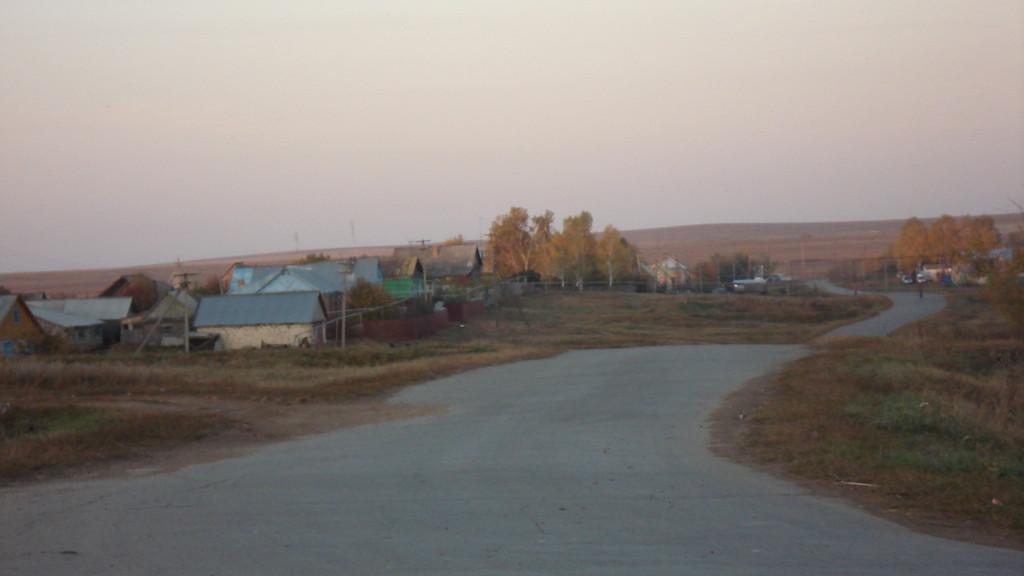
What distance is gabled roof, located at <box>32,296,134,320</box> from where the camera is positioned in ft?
186

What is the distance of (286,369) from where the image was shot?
31.2 meters

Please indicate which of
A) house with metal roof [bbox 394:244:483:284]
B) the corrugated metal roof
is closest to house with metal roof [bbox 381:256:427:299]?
house with metal roof [bbox 394:244:483:284]

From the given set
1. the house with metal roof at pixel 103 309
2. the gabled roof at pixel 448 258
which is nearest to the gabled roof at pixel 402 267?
the gabled roof at pixel 448 258

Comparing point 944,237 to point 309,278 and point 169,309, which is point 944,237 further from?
point 169,309

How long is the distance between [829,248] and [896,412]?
15848 centimetres

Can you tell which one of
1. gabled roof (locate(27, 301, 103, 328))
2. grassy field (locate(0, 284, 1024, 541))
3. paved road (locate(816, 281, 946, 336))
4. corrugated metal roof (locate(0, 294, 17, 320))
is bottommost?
paved road (locate(816, 281, 946, 336))

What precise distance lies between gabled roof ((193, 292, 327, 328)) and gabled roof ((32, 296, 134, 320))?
37.3 feet

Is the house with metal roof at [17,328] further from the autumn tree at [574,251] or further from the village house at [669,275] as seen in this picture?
the village house at [669,275]

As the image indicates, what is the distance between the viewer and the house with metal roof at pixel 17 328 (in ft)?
146

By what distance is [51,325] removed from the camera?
5000 cm

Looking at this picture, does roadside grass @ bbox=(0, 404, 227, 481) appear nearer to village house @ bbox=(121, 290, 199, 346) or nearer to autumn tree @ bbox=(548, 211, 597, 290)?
village house @ bbox=(121, 290, 199, 346)

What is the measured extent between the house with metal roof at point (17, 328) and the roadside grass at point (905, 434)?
3834cm

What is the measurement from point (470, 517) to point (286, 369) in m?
24.0

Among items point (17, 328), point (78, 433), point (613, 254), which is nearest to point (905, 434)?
point (78, 433)
